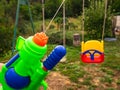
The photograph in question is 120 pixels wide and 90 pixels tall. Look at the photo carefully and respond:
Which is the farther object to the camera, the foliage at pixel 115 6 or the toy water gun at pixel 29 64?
the foliage at pixel 115 6

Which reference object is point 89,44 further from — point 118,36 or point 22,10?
point 22,10

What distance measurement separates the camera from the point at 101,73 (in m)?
5.35

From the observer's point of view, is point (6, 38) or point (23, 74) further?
point (6, 38)

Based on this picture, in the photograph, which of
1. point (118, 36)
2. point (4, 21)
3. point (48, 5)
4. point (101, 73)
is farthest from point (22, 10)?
point (101, 73)

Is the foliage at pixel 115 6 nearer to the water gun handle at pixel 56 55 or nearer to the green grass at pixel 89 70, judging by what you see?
the green grass at pixel 89 70

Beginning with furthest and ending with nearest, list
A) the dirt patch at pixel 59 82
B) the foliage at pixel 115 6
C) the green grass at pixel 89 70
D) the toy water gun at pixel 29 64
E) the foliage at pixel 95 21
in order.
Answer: the foliage at pixel 115 6 < the foliage at pixel 95 21 < the green grass at pixel 89 70 < the dirt patch at pixel 59 82 < the toy water gun at pixel 29 64

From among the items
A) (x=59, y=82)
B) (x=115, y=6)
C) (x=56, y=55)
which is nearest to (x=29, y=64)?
(x=56, y=55)

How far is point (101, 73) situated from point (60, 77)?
779 millimetres

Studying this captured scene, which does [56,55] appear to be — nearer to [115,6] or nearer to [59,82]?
[59,82]

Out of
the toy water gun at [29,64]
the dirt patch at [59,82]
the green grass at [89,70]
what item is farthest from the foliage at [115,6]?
the toy water gun at [29,64]

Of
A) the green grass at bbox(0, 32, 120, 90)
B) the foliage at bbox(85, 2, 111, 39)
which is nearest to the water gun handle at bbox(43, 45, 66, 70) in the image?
the green grass at bbox(0, 32, 120, 90)

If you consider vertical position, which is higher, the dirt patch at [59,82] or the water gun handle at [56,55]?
the water gun handle at [56,55]

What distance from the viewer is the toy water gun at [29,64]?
2.26 metres

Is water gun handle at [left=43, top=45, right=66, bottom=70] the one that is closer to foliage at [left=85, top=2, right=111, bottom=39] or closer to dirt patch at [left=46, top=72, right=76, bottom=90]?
dirt patch at [left=46, top=72, right=76, bottom=90]
